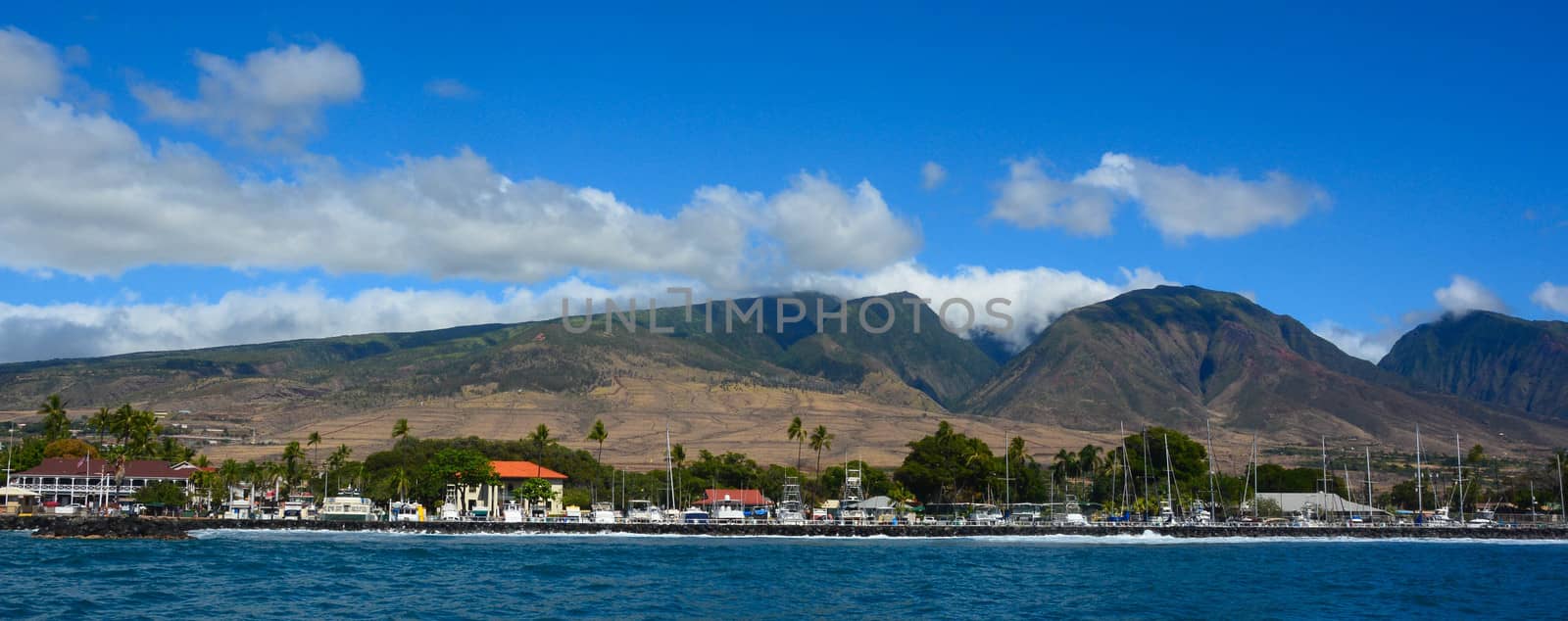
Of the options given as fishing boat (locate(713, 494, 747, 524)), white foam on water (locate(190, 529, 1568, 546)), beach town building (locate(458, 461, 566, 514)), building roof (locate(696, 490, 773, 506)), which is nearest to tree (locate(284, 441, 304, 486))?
beach town building (locate(458, 461, 566, 514))

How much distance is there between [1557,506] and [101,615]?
530 feet

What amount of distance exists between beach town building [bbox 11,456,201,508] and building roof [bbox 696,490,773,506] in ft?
182

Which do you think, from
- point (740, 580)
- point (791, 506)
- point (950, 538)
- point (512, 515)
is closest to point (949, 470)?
point (791, 506)

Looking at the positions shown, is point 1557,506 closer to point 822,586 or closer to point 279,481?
point 822,586

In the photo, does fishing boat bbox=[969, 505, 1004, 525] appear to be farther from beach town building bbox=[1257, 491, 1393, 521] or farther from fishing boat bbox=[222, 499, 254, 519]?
fishing boat bbox=[222, 499, 254, 519]

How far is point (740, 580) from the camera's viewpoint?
70.1 meters

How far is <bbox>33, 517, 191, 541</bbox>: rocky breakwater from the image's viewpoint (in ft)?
332

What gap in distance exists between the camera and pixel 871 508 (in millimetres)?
148375

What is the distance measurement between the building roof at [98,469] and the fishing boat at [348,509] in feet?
64.8

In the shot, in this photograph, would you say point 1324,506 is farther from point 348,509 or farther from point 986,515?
point 348,509

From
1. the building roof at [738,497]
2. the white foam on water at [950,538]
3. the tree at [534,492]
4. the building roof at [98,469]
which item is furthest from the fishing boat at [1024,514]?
the building roof at [98,469]

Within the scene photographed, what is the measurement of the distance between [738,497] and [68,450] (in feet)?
250

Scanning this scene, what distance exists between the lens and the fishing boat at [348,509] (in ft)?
410

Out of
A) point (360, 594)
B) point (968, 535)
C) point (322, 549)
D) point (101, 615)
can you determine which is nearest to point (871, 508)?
point (968, 535)
